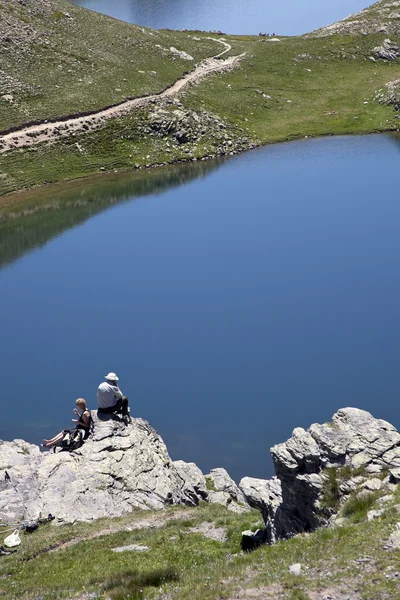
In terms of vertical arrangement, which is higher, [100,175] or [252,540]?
[100,175]

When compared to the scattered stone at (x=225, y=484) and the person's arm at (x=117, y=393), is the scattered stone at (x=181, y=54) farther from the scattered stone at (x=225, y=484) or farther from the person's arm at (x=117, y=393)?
the scattered stone at (x=225, y=484)

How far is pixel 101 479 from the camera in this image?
27.6 meters

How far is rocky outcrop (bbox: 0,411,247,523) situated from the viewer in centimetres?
2620

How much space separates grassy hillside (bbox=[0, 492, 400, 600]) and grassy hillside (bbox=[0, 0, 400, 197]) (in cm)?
6549

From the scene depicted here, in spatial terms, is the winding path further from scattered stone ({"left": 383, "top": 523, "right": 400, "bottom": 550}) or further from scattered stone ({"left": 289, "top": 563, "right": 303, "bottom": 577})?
scattered stone ({"left": 383, "top": 523, "right": 400, "bottom": 550})


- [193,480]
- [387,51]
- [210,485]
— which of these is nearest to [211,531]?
[193,480]

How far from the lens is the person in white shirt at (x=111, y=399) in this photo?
30555 millimetres

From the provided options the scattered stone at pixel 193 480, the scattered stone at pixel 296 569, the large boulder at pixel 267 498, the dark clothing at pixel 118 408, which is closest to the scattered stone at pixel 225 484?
the scattered stone at pixel 193 480

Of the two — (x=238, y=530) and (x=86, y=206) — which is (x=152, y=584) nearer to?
(x=238, y=530)

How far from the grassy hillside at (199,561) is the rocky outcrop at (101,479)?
50.6 inches

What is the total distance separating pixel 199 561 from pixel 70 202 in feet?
214

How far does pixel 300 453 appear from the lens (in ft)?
74.5

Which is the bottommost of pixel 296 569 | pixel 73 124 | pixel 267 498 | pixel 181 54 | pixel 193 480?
pixel 193 480

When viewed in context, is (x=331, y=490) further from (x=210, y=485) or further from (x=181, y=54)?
(x=181, y=54)
